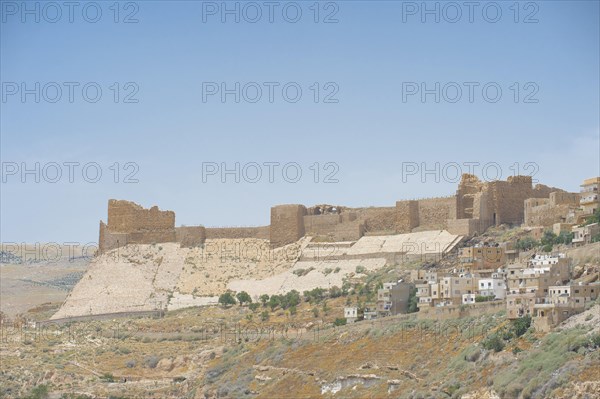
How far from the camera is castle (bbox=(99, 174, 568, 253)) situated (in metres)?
87.3

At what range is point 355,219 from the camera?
9312 cm

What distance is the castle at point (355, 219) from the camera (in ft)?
286

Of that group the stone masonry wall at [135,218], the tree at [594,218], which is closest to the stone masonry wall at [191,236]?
the stone masonry wall at [135,218]

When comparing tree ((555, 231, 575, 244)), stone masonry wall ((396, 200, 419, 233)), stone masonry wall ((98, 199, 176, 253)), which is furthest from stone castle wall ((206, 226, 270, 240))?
tree ((555, 231, 575, 244))

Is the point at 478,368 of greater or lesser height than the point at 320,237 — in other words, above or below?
below

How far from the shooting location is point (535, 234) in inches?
3187

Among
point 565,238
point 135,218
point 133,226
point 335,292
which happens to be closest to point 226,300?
point 335,292

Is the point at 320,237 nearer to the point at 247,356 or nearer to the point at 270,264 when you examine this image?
the point at 270,264

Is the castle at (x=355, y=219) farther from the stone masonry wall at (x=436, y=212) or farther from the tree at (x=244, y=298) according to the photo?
the tree at (x=244, y=298)

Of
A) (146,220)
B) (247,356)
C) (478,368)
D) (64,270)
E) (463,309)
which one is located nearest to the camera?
(478,368)

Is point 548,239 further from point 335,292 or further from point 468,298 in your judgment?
point 335,292

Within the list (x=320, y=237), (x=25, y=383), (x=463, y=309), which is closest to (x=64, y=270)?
(x=320, y=237)

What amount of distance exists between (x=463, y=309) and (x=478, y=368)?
7239mm

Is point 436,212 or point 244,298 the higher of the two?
point 436,212
